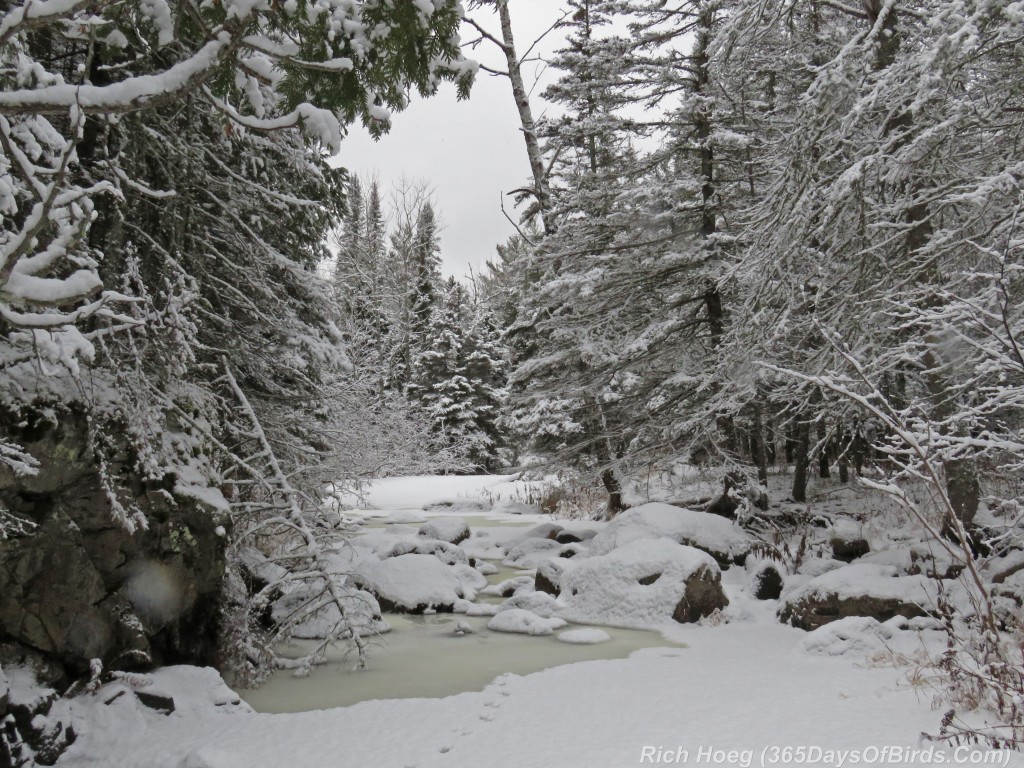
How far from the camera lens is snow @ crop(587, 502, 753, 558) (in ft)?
29.9

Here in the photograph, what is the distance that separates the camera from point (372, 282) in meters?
8.67

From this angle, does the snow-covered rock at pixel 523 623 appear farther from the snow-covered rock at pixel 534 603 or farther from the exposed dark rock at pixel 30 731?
the exposed dark rock at pixel 30 731

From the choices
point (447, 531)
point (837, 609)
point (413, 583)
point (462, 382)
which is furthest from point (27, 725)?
point (462, 382)

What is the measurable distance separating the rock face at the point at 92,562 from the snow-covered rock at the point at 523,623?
10.1 feet

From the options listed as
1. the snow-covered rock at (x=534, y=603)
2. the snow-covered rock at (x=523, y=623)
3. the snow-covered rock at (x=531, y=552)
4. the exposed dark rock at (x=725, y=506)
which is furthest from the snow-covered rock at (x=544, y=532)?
the snow-covered rock at (x=523, y=623)

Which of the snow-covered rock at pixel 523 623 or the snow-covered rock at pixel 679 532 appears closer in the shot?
the snow-covered rock at pixel 523 623

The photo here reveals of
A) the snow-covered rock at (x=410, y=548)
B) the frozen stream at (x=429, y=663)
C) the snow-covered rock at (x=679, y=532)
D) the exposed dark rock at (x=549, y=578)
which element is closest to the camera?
the frozen stream at (x=429, y=663)

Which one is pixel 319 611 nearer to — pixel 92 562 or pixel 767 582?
pixel 92 562

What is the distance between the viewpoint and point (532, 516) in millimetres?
17812

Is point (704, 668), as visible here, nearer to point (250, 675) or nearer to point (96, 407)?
point (250, 675)

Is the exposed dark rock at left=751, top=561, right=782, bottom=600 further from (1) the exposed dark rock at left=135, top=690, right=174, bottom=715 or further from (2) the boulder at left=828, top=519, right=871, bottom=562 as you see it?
(1) the exposed dark rock at left=135, top=690, right=174, bottom=715

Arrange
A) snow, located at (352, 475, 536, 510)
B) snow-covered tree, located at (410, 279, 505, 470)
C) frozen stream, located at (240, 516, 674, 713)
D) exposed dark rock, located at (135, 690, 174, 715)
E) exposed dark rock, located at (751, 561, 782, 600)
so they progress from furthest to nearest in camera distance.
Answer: snow-covered tree, located at (410, 279, 505, 470), snow, located at (352, 475, 536, 510), exposed dark rock, located at (751, 561, 782, 600), frozen stream, located at (240, 516, 674, 713), exposed dark rock, located at (135, 690, 174, 715)

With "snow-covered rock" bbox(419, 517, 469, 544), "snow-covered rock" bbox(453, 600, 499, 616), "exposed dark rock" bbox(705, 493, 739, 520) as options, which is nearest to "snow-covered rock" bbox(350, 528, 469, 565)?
"snow-covered rock" bbox(419, 517, 469, 544)

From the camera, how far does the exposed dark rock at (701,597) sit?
7.01 metres
